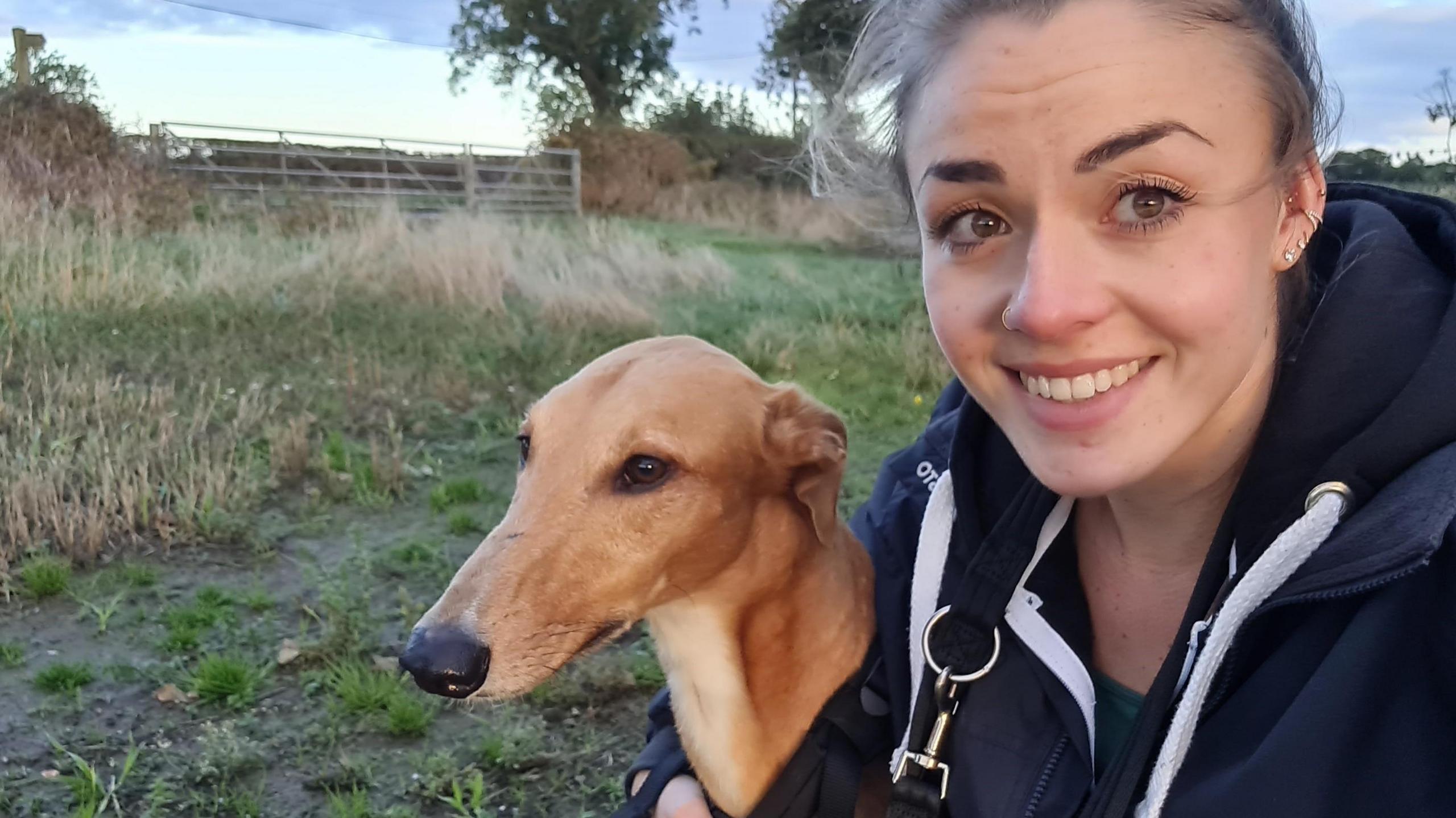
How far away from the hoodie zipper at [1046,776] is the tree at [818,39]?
61.8 inches

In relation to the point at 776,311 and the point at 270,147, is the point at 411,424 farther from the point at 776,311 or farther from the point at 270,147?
the point at 270,147

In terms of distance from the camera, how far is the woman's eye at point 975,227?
1.67 meters

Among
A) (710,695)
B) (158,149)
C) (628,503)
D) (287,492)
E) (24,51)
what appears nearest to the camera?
(628,503)

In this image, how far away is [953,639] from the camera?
6.22 ft

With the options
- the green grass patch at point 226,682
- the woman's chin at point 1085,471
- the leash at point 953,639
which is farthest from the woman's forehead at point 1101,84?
the green grass patch at point 226,682

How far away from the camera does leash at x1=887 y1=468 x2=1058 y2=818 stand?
6.05 ft

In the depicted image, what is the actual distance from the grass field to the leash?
155 centimetres

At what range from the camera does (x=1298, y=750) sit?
1.24 meters

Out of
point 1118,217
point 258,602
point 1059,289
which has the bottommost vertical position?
point 258,602

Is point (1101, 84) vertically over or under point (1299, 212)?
over

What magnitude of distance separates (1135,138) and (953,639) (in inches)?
37.9

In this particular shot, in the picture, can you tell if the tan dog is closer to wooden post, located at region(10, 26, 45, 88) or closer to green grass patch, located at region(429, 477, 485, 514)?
green grass patch, located at region(429, 477, 485, 514)

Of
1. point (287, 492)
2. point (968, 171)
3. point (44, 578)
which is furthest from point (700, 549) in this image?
point (287, 492)

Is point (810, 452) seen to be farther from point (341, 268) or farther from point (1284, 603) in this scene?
point (341, 268)
